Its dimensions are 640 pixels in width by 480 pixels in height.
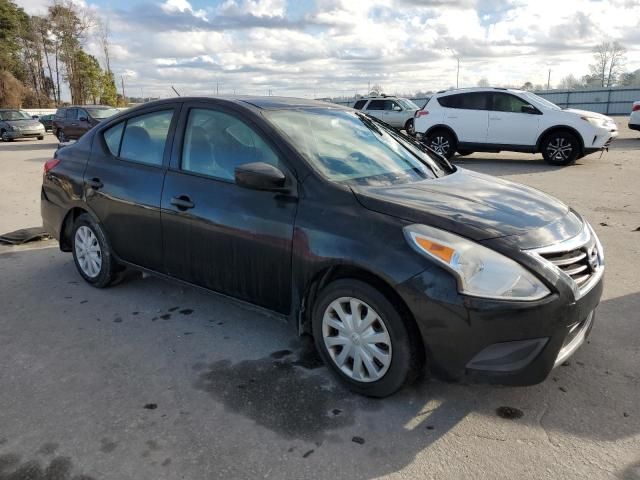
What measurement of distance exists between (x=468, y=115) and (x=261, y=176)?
37.1ft

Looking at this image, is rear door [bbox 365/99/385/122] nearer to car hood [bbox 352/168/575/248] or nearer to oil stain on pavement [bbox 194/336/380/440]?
car hood [bbox 352/168/575/248]

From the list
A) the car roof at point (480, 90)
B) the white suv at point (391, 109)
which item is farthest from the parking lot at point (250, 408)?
the white suv at point (391, 109)

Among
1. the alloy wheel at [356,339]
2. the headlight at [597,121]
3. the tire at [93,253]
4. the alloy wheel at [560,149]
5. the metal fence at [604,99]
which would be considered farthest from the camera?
the metal fence at [604,99]

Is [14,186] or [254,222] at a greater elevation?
[254,222]

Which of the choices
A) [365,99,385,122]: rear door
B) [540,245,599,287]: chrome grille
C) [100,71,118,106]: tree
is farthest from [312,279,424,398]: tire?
[100,71,118,106]: tree

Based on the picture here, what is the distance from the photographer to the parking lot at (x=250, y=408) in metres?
2.44

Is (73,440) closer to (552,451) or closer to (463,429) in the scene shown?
(463,429)

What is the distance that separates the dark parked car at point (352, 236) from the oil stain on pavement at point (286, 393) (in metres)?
0.15

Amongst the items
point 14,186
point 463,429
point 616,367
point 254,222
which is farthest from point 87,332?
point 14,186

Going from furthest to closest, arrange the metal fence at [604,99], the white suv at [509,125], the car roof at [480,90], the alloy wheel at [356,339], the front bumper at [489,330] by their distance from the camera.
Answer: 1. the metal fence at [604,99]
2. the car roof at [480,90]
3. the white suv at [509,125]
4. the alloy wheel at [356,339]
5. the front bumper at [489,330]

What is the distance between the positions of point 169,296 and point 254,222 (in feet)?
5.46

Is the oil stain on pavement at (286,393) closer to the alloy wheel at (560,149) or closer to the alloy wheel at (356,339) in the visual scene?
the alloy wheel at (356,339)

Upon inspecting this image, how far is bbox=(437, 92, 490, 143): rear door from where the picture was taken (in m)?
13.1

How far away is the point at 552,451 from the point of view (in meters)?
2.51
